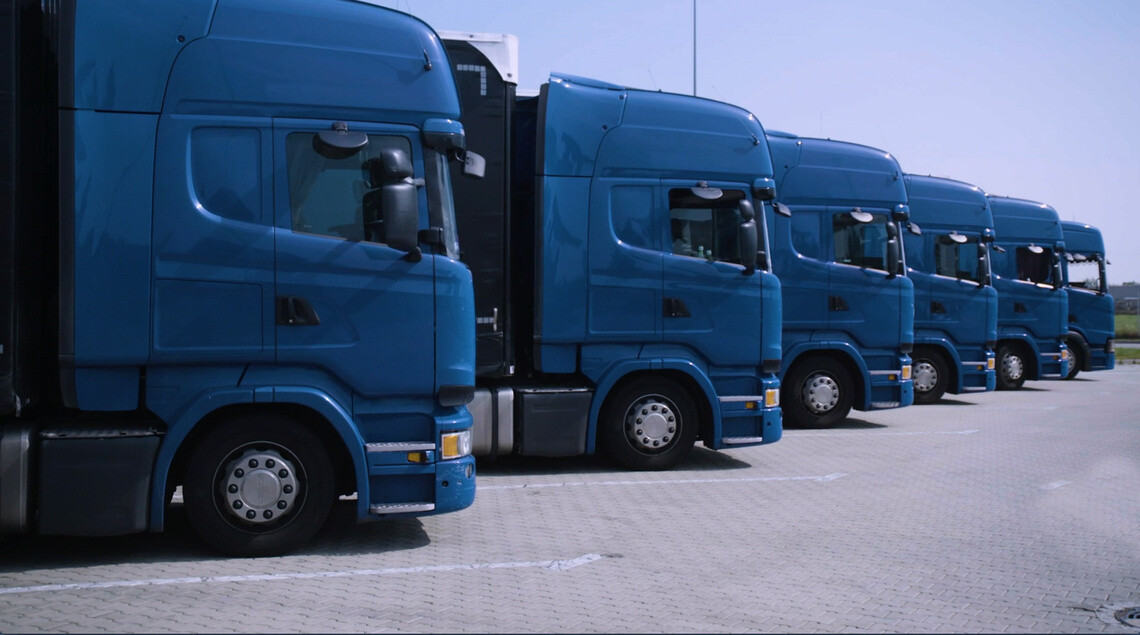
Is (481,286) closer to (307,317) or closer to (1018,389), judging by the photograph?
(307,317)

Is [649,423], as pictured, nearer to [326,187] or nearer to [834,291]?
[326,187]

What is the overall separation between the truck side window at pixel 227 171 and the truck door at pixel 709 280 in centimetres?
440

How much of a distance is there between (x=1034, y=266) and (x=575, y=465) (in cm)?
1381

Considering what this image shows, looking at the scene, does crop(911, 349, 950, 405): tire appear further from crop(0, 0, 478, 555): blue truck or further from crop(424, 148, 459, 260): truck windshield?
crop(0, 0, 478, 555): blue truck

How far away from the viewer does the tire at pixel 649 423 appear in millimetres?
9992

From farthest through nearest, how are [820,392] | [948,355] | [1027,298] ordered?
[1027,298] → [948,355] → [820,392]

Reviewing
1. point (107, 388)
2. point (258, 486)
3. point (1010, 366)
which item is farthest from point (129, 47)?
point (1010, 366)

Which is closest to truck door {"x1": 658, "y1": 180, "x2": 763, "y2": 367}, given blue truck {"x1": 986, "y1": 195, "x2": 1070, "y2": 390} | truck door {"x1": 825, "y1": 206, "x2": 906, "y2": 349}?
truck door {"x1": 825, "y1": 206, "x2": 906, "y2": 349}

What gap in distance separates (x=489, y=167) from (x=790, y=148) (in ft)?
20.1

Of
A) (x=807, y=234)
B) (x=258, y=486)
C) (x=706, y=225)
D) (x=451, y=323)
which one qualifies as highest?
(x=807, y=234)

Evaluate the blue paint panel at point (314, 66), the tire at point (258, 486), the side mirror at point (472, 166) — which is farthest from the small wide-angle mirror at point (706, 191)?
the tire at point (258, 486)

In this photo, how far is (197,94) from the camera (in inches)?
254

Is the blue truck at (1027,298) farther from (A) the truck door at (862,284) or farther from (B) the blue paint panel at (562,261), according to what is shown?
(B) the blue paint panel at (562,261)

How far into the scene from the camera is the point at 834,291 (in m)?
13.9
